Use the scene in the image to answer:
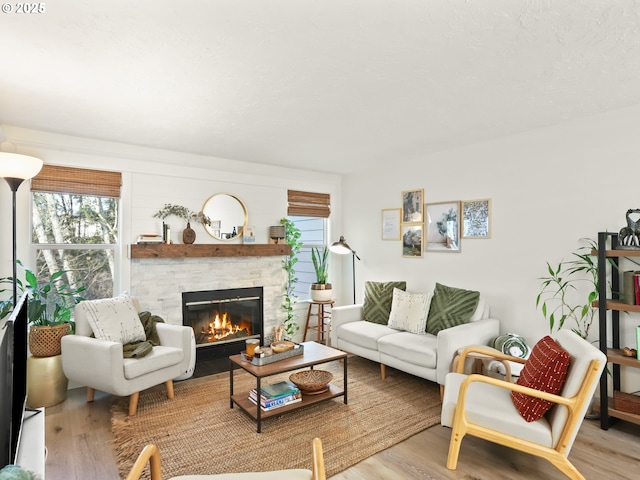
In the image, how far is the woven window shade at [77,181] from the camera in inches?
139

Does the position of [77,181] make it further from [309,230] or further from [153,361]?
[309,230]

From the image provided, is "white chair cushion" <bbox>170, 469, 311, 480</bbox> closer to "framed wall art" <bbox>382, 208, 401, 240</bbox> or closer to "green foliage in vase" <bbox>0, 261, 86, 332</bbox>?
"green foliage in vase" <bbox>0, 261, 86, 332</bbox>

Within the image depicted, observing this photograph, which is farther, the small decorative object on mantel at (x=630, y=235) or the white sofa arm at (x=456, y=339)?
the white sofa arm at (x=456, y=339)

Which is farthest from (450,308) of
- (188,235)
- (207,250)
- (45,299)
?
(45,299)

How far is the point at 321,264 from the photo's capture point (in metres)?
5.46

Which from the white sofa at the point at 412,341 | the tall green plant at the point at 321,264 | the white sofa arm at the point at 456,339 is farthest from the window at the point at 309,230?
the white sofa arm at the point at 456,339

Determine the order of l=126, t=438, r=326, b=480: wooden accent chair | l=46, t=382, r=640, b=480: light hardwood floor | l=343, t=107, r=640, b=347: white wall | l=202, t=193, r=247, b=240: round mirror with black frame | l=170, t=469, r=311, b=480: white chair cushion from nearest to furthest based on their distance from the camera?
1. l=126, t=438, r=326, b=480: wooden accent chair
2. l=170, t=469, r=311, b=480: white chair cushion
3. l=46, t=382, r=640, b=480: light hardwood floor
4. l=343, t=107, r=640, b=347: white wall
5. l=202, t=193, r=247, b=240: round mirror with black frame

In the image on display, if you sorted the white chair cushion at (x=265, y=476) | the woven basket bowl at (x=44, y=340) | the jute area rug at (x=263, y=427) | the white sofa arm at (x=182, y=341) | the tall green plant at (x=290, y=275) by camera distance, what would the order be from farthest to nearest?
the tall green plant at (x=290, y=275), the white sofa arm at (x=182, y=341), the woven basket bowl at (x=44, y=340), the jute area rug at (x=263, y=427), the white chair cushion at (x=265, y=476)

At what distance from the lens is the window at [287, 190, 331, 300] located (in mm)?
5395

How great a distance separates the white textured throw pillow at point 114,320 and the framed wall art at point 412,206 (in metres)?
3.19

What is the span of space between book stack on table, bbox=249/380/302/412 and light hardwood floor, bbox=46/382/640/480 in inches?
31.2

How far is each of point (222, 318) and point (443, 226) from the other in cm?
285

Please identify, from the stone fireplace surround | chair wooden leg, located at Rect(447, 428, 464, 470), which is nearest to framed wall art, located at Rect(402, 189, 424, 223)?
the stone fireplace surround

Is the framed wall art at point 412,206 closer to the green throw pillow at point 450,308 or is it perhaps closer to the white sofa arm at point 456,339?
the green throw pillow at point 450,308
